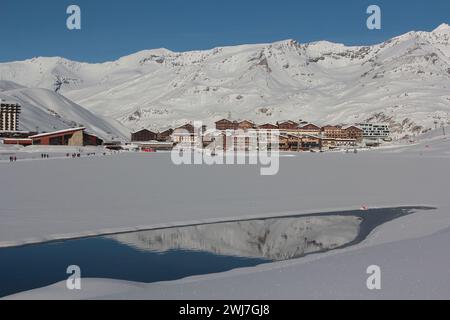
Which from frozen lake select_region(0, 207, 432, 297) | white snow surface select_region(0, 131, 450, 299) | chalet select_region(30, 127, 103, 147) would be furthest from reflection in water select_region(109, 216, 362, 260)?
chalet select_region(30, 127, 103, 147)

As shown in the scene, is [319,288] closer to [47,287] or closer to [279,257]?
[279,257]

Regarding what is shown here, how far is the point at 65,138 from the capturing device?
143375 mm

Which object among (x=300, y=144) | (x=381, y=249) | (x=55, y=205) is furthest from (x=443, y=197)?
(x=300, y=144)

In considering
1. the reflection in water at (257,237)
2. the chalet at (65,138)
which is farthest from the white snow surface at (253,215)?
the chalet at (65,138)

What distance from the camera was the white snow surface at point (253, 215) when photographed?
1171 centimetres

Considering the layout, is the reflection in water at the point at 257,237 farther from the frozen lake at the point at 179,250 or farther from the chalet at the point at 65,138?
the chalet at the point at 65,138

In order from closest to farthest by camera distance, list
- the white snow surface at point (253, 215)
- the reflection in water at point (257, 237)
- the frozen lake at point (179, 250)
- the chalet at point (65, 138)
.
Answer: the white snow surface at point (253, 215) < the frozen lake at point (179, 250) < the reflection in water at point (257, 237) < the chalet at point (65, 138)

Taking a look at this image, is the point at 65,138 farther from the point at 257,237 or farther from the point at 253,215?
the point at 257,237

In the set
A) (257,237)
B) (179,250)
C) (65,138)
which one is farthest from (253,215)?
(65,138)

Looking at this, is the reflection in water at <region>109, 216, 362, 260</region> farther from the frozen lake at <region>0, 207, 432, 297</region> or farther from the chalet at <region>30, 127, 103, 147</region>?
the chalet at <region>30, 127, 103, 147</region>

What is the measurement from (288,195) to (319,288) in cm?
2186

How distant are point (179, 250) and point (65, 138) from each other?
5215 inches

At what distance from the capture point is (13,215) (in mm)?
23188

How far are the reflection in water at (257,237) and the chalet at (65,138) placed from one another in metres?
125
